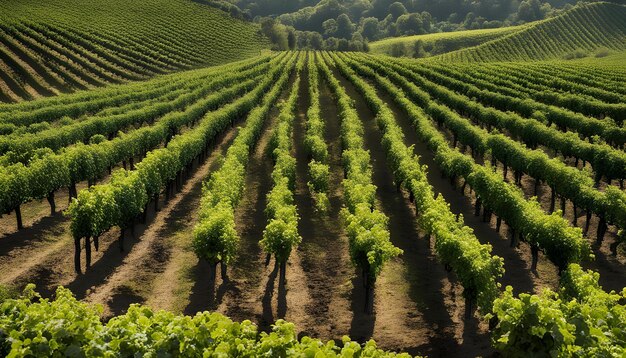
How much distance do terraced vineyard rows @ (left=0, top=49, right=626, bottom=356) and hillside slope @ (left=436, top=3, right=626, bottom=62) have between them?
355 feet

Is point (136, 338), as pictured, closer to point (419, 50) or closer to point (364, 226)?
point (364, 226)

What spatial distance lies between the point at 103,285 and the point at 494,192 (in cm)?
2097

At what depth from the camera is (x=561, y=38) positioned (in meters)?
155

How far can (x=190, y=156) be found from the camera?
3703 centimetres

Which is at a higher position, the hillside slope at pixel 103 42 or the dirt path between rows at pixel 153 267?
the hillside slope at pixel 103 42

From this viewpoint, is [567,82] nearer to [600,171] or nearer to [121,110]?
[600,171]

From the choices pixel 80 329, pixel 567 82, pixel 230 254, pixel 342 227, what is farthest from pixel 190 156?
pixel 567 82

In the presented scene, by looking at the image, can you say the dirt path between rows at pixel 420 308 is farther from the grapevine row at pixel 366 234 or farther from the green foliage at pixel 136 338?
the green foliage at pixel 136 338

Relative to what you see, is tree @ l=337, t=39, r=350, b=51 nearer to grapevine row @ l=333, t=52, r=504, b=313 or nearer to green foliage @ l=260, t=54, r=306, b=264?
green foliage @ l=260, t=54, r=306, b=264

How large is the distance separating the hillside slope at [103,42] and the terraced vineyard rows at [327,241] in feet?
124

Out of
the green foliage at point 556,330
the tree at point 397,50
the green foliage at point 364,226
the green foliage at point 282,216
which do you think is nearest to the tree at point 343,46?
the tree at point 397,50

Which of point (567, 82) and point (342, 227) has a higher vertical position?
point (567, 82)

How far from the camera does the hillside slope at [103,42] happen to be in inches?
3078

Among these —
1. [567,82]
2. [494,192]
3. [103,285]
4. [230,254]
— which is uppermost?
[567,82]
